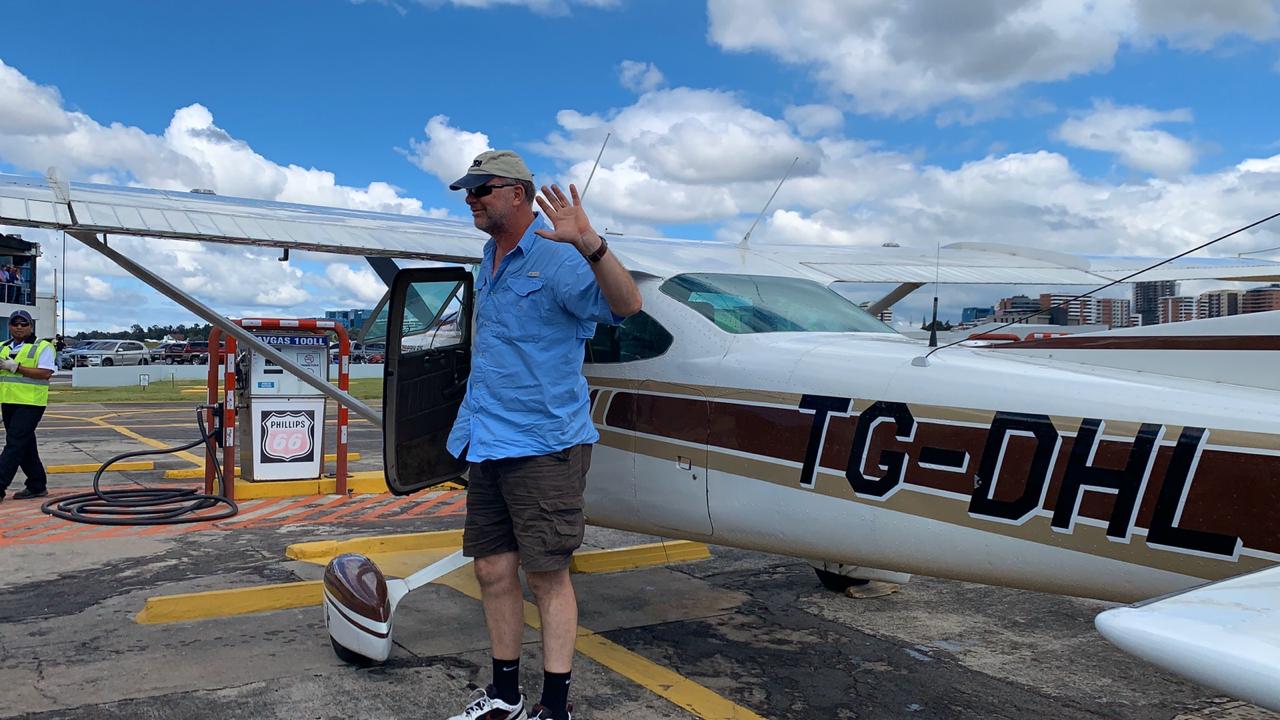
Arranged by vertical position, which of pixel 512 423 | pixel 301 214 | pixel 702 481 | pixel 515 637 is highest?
pixel 301 214

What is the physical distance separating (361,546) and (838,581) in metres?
3.08

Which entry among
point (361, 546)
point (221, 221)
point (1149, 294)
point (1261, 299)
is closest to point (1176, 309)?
point (1261, 299)

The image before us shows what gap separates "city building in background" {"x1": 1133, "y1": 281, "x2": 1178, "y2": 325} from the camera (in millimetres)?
4289

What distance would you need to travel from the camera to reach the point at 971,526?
2.98 meters

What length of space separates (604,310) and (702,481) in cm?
96

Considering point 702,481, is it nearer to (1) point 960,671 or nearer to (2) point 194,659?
(1) point 960,671

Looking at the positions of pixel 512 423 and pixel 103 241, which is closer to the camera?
pixel 512 423

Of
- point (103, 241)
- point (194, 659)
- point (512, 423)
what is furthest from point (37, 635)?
point (512, 423)

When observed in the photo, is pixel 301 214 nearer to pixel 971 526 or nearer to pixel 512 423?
pixel 512 423

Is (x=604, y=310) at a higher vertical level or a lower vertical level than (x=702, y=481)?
higher

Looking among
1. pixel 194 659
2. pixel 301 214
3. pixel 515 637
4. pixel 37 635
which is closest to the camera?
pixel 515 637

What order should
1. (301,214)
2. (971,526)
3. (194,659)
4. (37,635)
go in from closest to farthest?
(971,526) < (194,659) < (37,635) < (301,214)

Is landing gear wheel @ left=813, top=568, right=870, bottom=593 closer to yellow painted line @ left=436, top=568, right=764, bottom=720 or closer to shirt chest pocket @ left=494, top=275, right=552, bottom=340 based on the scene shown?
yellow painted line @ left=436, top=568, right=764, bottom=720

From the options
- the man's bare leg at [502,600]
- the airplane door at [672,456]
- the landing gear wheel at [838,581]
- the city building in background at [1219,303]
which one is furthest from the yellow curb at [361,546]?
the city building in background at [1219,303]
